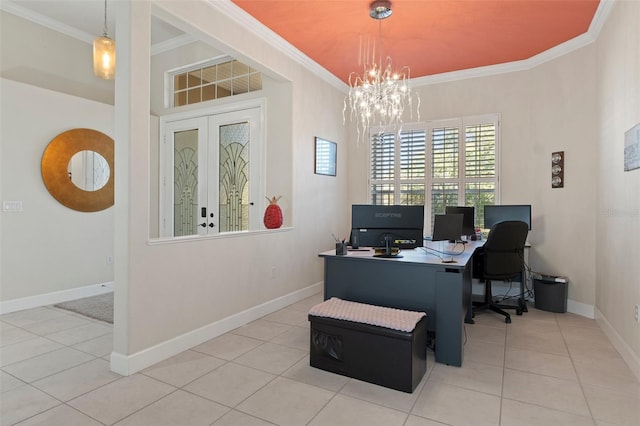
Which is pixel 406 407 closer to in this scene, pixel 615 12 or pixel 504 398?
pixel 504 398

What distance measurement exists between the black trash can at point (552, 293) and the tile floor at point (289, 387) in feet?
2.52

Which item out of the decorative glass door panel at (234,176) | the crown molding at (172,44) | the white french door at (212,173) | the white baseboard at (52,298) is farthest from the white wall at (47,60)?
the white baseboard at (52,298)

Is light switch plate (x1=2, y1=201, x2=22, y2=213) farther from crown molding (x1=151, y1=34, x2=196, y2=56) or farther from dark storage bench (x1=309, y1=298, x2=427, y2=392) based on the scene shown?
dark storage bench (x1=309, y1=298, x2=427, y2=392)

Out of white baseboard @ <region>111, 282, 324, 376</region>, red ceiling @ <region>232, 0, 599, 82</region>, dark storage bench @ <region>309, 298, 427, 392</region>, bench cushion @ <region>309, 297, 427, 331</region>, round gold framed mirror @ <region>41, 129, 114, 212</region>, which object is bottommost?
white baseboard @ <region>111, 282, 324, 376</region>

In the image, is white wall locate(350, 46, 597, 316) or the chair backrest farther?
white wall locate(350, 46, 597, 316)

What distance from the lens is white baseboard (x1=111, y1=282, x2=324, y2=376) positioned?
2.51 m

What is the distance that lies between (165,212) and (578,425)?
5169 mm

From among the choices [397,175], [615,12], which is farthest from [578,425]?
[397,175]

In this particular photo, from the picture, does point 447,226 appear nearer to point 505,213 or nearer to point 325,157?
point 505,213

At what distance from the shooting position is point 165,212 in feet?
17.3

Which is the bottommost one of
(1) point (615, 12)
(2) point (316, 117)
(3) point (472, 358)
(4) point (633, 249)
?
(3) point (472, 358)

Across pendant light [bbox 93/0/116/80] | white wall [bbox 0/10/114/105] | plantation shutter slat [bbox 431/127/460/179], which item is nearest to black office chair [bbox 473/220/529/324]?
plantation shutter slat [bbox 431/127/460/179]

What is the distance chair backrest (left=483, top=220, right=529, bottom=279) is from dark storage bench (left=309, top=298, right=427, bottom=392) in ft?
5.45

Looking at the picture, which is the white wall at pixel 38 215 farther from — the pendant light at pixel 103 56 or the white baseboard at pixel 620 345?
the white baseboard at pixel 620 345
